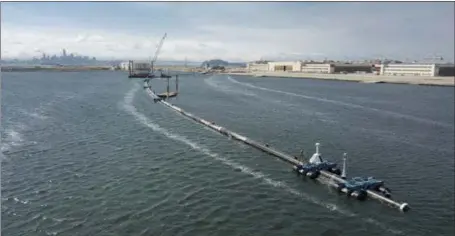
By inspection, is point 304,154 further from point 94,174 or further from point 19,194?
point 19,194

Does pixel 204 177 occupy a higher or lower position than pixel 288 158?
lower

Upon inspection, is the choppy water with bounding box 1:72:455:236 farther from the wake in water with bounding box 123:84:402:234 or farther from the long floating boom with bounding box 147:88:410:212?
the long floating boom with bounding box 147:88:410:212

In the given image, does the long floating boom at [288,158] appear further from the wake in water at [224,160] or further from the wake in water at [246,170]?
the wake in water at [224,160]

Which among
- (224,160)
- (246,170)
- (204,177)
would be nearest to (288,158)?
(246,170)

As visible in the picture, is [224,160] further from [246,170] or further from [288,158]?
[288,158]

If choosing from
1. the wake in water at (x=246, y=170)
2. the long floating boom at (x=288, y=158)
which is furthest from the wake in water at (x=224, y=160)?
the long floating boom at (x=288, y=158)

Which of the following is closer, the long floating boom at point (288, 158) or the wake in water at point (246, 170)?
the wake in water at point (246, 170)

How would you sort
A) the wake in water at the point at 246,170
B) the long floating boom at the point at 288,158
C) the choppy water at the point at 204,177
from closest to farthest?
1. the choppy water at the point at 204,177
2. the wake in water at the point at 246,170
3. the long floating boom at the point at 288,158

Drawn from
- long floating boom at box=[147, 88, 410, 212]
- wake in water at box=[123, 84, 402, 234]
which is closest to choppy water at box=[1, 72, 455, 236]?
wake in water at box=[123, 84, 402, 234]

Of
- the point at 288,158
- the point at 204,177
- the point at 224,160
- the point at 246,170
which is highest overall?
the point at 288,158
